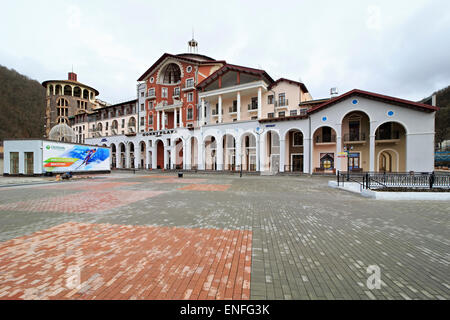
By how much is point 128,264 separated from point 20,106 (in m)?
101

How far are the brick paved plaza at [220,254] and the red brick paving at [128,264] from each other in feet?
0.05

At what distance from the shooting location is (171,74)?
39.3 m

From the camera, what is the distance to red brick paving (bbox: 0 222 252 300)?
2375mm

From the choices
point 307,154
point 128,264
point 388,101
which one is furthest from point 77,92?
point 388,101

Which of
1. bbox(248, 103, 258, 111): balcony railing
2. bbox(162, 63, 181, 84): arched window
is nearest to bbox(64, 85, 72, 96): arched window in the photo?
bbox(162, 63, 181, 84): arched window

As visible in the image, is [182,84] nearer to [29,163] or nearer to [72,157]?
[72,157]

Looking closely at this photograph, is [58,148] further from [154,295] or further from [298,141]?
[298,141]

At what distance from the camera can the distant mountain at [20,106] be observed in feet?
203

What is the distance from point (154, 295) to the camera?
230cm

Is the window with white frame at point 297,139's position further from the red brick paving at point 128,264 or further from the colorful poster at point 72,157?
the colorful poster at point 72,157

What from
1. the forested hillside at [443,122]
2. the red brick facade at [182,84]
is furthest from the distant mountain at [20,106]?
the forested hillside at [443,122]

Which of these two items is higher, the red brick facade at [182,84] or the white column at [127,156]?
the red brick facade at [182,84]
